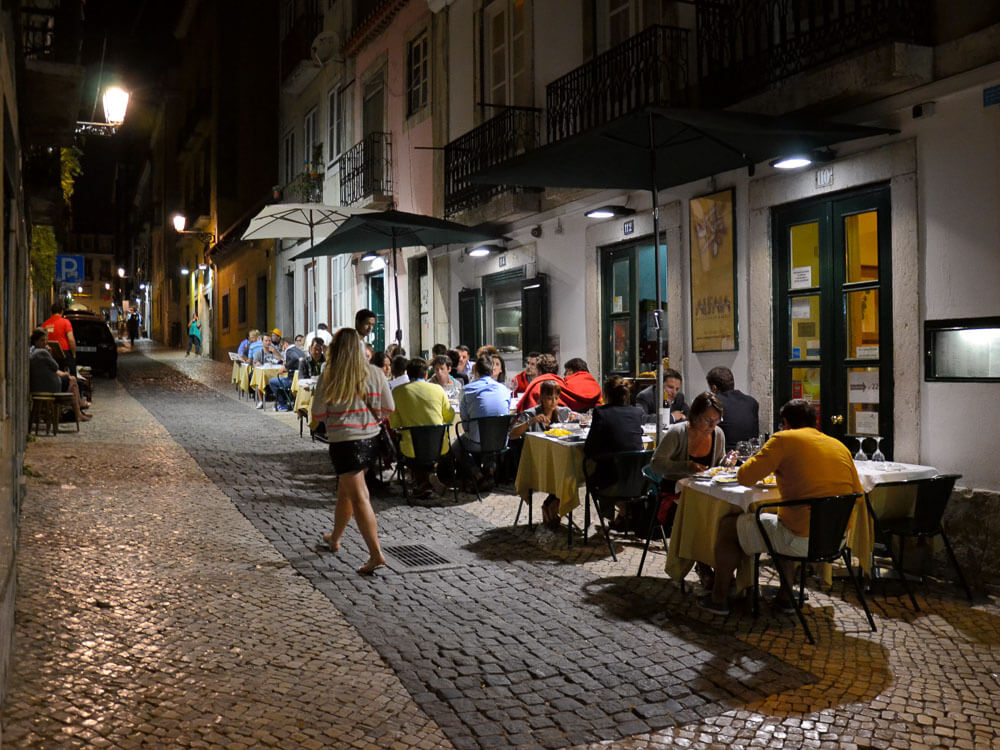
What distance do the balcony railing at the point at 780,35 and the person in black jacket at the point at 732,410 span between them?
299 cm

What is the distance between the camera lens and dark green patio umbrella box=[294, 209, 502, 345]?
11.7 meters

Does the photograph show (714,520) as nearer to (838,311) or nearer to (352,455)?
(352,455)

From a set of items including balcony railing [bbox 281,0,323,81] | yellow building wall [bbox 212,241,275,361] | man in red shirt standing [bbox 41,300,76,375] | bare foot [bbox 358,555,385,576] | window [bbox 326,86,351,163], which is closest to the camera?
bare foot [bbox 358,555,385,576]

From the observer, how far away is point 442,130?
16.4 m

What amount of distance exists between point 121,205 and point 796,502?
82261 millimetres

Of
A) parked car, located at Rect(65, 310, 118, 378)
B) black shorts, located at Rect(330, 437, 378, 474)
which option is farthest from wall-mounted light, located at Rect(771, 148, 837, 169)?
parked car, located at Rect(65, 310, 118, 378)

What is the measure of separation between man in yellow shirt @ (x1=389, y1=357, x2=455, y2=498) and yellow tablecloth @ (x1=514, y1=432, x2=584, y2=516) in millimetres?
1421

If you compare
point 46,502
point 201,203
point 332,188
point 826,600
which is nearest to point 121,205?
point 201,203

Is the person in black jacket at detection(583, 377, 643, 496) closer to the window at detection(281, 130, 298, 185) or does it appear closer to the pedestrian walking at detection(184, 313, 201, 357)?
the window at detection(281, 130, 298, 185)

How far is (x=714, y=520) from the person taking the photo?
5586 mm

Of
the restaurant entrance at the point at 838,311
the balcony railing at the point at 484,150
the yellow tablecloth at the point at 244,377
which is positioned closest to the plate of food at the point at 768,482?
the restaurant entrance at the point at 838,311

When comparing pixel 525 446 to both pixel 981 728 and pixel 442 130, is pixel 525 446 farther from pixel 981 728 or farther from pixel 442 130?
pixel 442 130

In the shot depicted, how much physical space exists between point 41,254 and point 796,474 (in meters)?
11.6

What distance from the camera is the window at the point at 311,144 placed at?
75.0 ft
